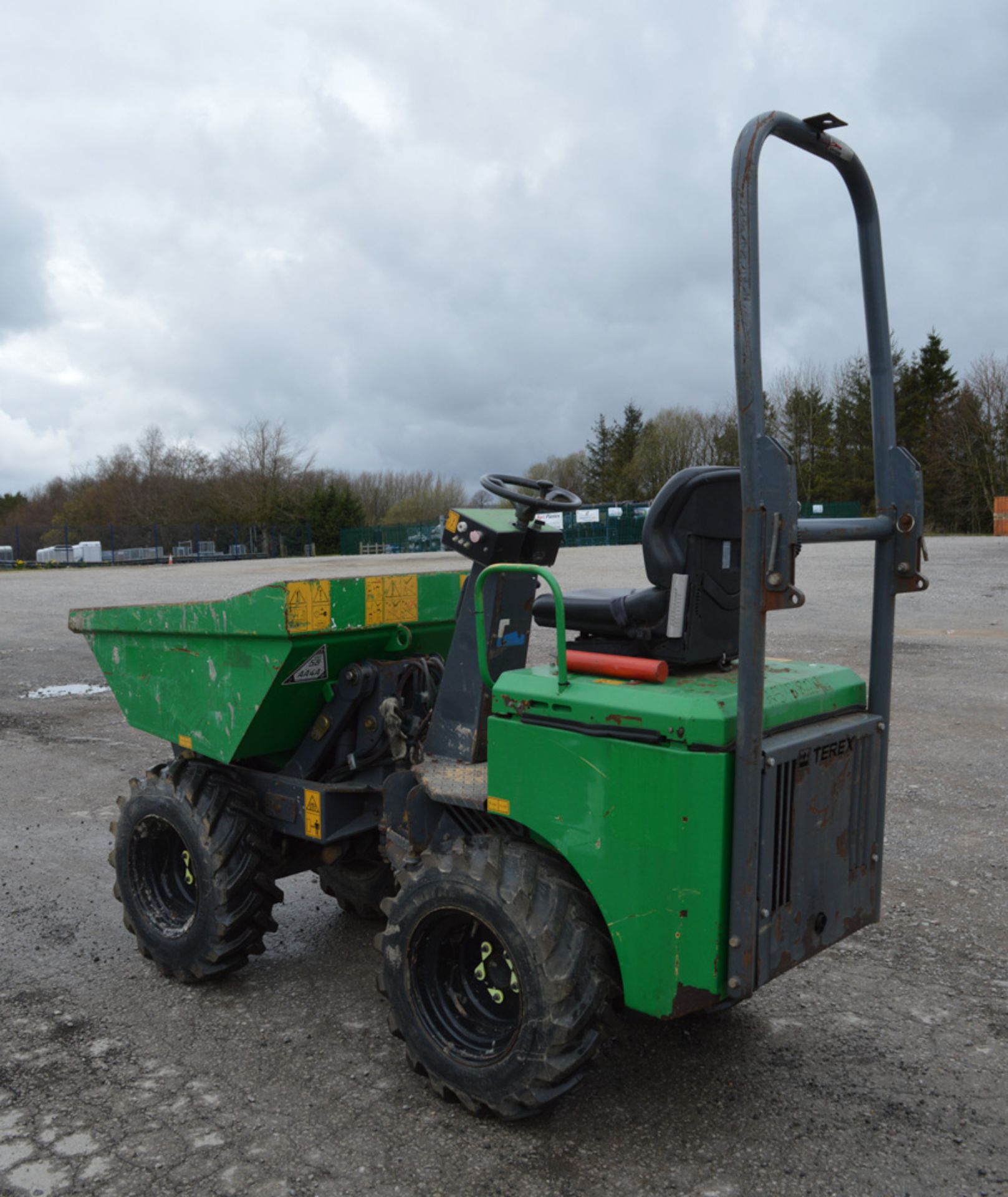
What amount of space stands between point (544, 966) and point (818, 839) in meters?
0.78

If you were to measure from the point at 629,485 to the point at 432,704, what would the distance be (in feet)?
188

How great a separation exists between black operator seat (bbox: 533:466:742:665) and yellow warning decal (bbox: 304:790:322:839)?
1.23m

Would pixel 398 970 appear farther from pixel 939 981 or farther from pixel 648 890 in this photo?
pixel 939 981

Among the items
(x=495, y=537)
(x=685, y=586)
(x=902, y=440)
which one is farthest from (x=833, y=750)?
(x=902, y=440)

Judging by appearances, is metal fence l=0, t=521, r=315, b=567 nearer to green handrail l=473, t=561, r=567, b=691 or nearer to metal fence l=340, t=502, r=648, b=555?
metal fence l=340, t=502, r=648, b=555

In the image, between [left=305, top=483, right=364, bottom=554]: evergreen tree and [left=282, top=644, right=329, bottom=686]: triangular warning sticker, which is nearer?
[left=282, top=644, right=329, bottom=686]: triangular warning sticker

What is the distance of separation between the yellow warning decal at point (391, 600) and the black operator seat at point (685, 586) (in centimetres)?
91

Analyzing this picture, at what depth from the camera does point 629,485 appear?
6034cm

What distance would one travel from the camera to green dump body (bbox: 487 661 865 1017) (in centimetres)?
246

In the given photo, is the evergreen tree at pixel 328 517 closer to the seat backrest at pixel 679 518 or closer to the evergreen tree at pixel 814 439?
the evergreen tree at pixel 814 439

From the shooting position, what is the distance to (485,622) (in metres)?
3.20

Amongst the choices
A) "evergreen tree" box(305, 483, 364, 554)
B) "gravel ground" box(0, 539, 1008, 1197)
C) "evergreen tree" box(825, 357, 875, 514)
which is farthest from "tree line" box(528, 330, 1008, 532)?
"gravel ground" box(0, 539, 1008, 1197)

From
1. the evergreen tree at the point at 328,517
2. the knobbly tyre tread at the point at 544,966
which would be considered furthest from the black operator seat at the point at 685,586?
the evergreen tree at the point at 328,517

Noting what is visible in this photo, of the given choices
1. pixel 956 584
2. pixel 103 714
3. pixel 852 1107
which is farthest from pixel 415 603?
pixel 956 584
